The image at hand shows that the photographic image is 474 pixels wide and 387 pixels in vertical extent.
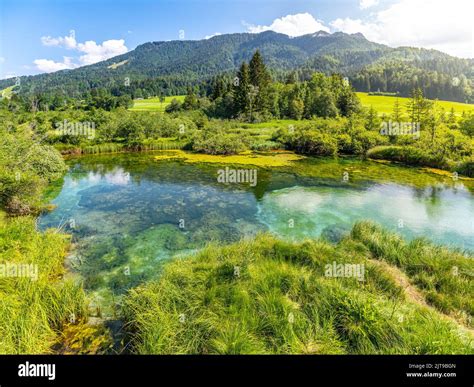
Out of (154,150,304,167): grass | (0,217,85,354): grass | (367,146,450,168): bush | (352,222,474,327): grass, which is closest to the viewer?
(0,217,85,354): grass

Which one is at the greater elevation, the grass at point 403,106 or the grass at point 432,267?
the grass at point 403,106

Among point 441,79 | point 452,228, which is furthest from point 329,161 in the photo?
point 441,79

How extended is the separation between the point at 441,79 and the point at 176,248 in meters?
94.8

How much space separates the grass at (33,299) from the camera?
5.41 meters

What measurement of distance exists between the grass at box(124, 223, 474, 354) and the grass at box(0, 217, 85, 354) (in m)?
1.50

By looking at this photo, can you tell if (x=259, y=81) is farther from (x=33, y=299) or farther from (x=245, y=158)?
(x=33, y=299)

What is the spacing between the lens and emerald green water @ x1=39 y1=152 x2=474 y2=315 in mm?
11453

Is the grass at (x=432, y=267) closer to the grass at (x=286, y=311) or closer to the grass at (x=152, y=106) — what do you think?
the grass at (x=286, y=311)

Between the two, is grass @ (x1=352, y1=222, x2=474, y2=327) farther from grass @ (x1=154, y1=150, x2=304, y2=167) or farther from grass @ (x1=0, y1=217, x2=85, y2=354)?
grass @ (x1=154, y1=150, x2=304, y2=167)

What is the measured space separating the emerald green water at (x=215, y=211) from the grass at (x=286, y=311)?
7.95 feet

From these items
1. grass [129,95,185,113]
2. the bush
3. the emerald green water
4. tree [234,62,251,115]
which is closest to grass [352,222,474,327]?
the emerald green water

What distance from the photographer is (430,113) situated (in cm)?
3434

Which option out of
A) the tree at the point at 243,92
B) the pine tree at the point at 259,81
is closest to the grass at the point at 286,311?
the tree at the point at 243,92

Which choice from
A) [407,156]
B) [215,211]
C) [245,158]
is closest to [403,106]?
[407,156]
